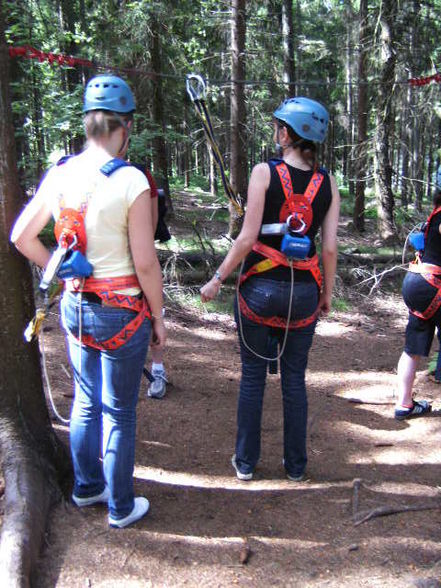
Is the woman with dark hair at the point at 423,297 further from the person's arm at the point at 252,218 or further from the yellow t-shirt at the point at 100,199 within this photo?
the yellow t-shirt at the point at 100,199

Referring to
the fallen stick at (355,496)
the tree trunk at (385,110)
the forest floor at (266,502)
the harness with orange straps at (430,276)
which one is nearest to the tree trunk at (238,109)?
the tree trunk at (385,110)

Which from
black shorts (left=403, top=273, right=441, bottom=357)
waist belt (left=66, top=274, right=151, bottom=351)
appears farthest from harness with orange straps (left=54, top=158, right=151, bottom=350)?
black shorts (left=403, top=273, right=441, bottom=357)

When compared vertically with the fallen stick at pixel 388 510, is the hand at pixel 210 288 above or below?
above

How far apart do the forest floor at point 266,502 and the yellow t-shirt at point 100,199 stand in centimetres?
138

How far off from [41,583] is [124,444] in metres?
0.69

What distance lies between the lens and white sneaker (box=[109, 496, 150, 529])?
278cm

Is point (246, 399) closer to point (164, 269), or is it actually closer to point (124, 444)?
point (124, 444)

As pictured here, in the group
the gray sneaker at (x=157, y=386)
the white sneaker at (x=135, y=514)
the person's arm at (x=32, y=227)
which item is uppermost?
the person's arm at (x=32, y=227)

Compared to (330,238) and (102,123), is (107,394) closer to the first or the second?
(102,123)

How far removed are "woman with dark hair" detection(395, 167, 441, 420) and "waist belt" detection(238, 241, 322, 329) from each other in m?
1.45

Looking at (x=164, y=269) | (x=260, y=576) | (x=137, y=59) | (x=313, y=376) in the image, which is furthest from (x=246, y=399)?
(x=137, y=59)

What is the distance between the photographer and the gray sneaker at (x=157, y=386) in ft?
16.3

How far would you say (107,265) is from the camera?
2551 millimetres

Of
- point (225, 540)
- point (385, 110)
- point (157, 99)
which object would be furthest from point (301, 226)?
point (157, 99)
